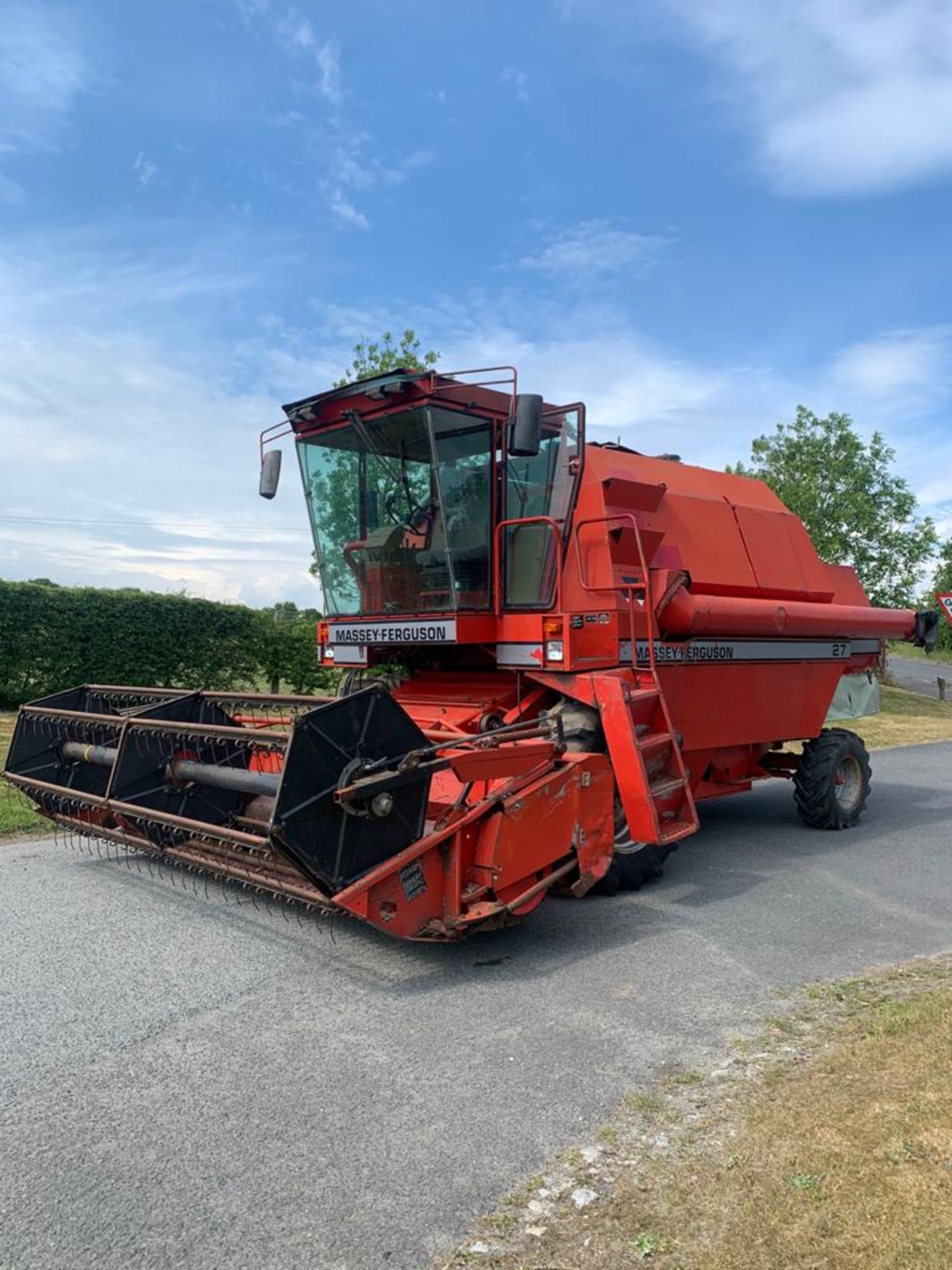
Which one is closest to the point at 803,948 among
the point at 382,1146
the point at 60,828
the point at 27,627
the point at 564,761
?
the point at 564,761

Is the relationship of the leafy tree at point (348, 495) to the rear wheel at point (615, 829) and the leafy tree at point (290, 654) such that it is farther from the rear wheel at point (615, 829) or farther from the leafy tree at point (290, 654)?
the leafy tree at point (290, 654)

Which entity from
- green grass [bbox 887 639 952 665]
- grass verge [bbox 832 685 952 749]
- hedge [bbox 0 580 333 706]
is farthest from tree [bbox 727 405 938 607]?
green grass [bbox 887 639 952 665]

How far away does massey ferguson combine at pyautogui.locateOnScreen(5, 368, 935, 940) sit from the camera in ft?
14.6

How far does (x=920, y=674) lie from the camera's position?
142 ft

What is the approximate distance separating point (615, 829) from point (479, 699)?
137 cm

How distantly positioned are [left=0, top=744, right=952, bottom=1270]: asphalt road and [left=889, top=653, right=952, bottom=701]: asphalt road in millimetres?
27532

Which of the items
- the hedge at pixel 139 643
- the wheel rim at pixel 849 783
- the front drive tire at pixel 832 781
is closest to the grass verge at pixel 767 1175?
the front drive tire at pixel 832 781

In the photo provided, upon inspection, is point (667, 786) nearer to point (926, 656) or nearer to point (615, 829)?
point (615, 829)

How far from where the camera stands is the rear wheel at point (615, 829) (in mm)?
5949

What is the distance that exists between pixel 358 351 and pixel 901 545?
16335mm

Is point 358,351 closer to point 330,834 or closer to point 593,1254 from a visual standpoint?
point 330,834

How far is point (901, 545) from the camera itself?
2533 centimetres

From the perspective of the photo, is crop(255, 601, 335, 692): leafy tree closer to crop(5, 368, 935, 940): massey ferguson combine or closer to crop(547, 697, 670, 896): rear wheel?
crop(5, 368, 935, 940): massey ferguson combine

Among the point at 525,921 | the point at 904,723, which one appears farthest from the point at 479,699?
the point at 904,723
